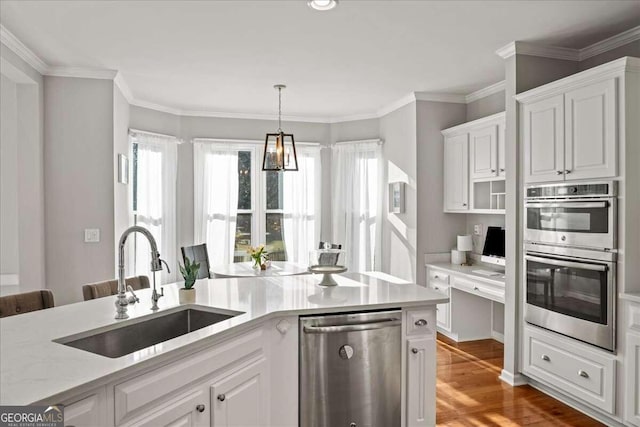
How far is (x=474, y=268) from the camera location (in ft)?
15.6

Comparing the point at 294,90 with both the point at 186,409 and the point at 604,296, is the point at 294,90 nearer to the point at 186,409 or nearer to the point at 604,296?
the point at 604,296

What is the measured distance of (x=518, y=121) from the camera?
3578 mm

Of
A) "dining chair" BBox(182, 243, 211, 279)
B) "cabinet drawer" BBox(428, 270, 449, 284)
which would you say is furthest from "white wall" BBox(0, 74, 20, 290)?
"cabinet drawer" BBox(428, 270, 449, 284)

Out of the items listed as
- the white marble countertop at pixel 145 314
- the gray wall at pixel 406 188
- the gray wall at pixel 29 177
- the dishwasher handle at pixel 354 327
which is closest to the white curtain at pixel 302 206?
the gray wall at pixel 406 188

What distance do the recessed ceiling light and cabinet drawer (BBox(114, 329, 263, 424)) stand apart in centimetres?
207

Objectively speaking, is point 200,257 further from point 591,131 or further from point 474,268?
point 591,131

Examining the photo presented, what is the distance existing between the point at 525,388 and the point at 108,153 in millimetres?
4241

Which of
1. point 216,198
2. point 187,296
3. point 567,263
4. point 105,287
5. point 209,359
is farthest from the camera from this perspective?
point 216,198

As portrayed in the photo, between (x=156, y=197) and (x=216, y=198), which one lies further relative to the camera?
(x=216, y=198)

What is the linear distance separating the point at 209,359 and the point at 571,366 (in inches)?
103

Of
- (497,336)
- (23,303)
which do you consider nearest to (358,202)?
(497,336)

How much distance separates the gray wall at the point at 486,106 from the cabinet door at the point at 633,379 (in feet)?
8.99

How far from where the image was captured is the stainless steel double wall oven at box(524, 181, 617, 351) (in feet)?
9.28

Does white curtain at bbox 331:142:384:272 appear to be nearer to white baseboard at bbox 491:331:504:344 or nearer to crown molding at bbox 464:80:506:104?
crown molding at bbox 464:80:506:104
